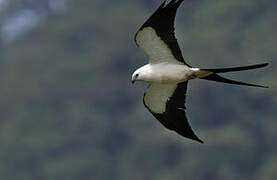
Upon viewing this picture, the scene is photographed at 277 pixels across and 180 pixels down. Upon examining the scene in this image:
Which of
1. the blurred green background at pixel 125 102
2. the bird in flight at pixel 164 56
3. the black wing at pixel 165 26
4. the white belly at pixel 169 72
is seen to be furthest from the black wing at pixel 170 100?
the blurred green background at pixel 125 102

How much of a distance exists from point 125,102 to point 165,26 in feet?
116

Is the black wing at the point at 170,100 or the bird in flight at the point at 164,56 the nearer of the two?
the bird in flight at the point at 164,56

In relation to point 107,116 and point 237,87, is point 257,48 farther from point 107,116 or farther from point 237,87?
point 107,116

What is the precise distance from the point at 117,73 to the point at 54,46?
6625 millimetres

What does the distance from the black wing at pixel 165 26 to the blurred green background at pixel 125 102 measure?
2827cm

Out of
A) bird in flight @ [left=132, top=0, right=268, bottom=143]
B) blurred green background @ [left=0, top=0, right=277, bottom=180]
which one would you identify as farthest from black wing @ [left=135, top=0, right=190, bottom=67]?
blurred green background @ [left=0, top=0, right=277, bottom=180]

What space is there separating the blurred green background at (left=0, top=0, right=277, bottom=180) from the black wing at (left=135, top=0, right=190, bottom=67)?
1113 inches

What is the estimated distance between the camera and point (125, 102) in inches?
1766

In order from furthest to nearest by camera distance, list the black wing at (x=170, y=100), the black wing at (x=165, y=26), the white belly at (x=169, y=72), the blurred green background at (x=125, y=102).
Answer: the blurred green background at (x=125, y=102) → the black wing at (x=170, y=100) → the white belly at (x=169, y=72) → the black wing at (x=165, y=26)

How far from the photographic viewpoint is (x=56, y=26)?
172 ft

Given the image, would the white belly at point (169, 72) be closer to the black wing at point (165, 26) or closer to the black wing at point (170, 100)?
the black wing at point (165, 26)

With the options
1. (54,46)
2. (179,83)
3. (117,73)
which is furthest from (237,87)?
(179,83)

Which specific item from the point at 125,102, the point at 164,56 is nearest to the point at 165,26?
the point at 164,56

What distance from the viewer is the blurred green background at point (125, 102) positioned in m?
40.2
